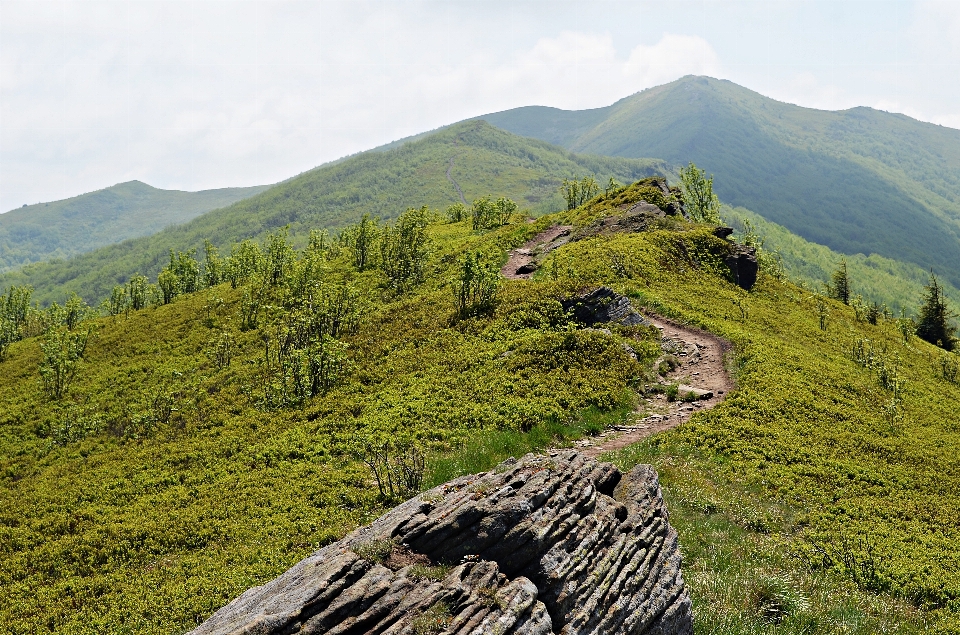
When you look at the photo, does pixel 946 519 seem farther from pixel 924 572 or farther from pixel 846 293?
pixel 846 293

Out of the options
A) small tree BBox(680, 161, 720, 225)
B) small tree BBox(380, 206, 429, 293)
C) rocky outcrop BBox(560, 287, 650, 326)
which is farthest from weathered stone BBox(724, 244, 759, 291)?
small tree BBox(680, 161, 720, 225)

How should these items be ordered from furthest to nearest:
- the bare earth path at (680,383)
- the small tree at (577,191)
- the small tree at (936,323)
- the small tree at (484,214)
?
the small tree at (577,191) < the small tree at (484,214) < the small tree at (936,323) < the bare earth path at (680,383)

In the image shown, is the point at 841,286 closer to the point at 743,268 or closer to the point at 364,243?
the point at 743,268

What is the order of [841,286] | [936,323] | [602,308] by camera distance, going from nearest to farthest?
[602,308] < [936,323] < [841,286]

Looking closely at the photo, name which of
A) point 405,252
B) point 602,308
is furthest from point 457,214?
point 602,308

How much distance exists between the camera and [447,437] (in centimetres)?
2306

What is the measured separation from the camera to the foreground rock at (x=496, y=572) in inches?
343

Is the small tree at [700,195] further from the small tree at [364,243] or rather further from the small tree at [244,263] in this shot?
the small tree at [244,263]

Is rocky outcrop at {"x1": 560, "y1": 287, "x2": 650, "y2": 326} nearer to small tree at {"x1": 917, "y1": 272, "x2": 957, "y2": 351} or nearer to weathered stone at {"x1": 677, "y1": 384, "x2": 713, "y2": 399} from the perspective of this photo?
weathered stone at {"x1": 677, "y1": 384, "x2": 713, "y2": 399}

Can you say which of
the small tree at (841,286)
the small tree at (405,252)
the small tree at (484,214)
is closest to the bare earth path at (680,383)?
the small tree at (405,252)

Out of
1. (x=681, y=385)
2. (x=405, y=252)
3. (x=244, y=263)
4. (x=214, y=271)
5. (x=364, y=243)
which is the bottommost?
(x=681, y=385)

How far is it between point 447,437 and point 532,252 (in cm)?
3521

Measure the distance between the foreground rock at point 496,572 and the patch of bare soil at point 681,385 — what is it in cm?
1015

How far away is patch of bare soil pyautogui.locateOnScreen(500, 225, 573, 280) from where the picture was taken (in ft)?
159
